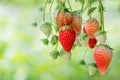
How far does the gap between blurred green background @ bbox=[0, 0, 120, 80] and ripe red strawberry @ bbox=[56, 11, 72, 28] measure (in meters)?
1.35

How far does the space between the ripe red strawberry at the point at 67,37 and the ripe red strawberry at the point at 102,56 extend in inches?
3.4

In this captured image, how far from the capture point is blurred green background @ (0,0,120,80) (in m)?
3.04

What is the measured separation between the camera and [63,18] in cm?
150

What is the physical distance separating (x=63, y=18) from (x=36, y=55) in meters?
1.69

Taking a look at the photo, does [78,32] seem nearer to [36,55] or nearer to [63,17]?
[63,17]

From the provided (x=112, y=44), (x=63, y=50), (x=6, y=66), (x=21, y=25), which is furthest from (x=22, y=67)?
(x=63, y=50)

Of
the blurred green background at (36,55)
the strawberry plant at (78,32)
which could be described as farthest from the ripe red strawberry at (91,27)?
the blurred green background at (36,55)

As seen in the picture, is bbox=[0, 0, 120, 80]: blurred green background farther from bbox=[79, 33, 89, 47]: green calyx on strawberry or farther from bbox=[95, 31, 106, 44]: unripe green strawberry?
bbox=[95, 31, 106, 44]: unripe green strawberry

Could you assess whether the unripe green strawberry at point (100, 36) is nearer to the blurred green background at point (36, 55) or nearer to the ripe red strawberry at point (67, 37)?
the ripe red strawberry at point (67, 37)

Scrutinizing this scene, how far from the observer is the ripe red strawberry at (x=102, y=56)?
1.60m

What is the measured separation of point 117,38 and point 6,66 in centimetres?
69

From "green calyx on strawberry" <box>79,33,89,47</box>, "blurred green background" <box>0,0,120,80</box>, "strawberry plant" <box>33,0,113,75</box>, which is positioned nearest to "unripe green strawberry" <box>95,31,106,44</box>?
"strawberry plant" <box>33,0,113,75</box>

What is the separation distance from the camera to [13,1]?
11.1ft

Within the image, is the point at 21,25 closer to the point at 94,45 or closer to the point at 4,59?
the point at 4,59
